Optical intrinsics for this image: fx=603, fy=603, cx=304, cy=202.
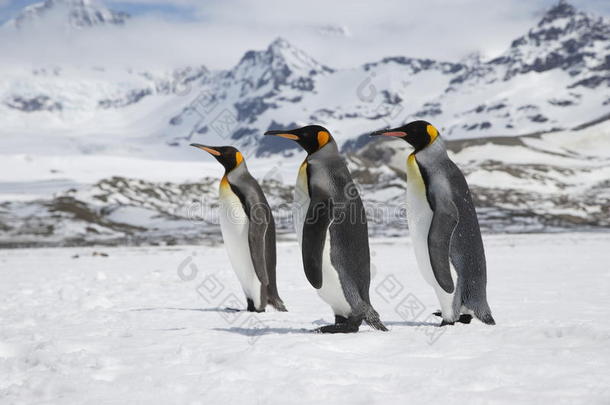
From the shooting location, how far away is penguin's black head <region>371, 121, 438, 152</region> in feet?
16.6

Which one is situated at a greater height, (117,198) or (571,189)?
(571,189)

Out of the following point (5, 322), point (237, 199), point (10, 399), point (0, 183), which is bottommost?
point (0, 183)

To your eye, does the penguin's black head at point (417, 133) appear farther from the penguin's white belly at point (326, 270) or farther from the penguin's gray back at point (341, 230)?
the penguin's white belly at point (326, 270)

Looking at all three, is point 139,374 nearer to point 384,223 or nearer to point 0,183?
point 384,223

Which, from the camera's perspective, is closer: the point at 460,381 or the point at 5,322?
the point at 460,381

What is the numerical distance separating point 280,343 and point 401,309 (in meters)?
3.06

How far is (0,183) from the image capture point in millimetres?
101938

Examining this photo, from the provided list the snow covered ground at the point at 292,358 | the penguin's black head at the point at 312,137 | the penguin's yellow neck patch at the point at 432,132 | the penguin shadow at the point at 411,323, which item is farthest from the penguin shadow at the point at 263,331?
the penguin's yellow neck patch at the point at 432,132

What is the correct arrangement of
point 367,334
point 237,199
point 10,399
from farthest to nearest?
1. point 237,199
2. point 367,334
3. point 10,399

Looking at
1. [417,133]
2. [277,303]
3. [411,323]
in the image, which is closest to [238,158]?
[277,303]

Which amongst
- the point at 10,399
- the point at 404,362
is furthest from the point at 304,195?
the point at 10,399

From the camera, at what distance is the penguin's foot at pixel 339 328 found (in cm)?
459

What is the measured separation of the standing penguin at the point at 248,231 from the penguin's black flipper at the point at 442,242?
232 cm

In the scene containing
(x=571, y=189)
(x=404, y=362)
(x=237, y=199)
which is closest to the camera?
(x=404, y=362)
